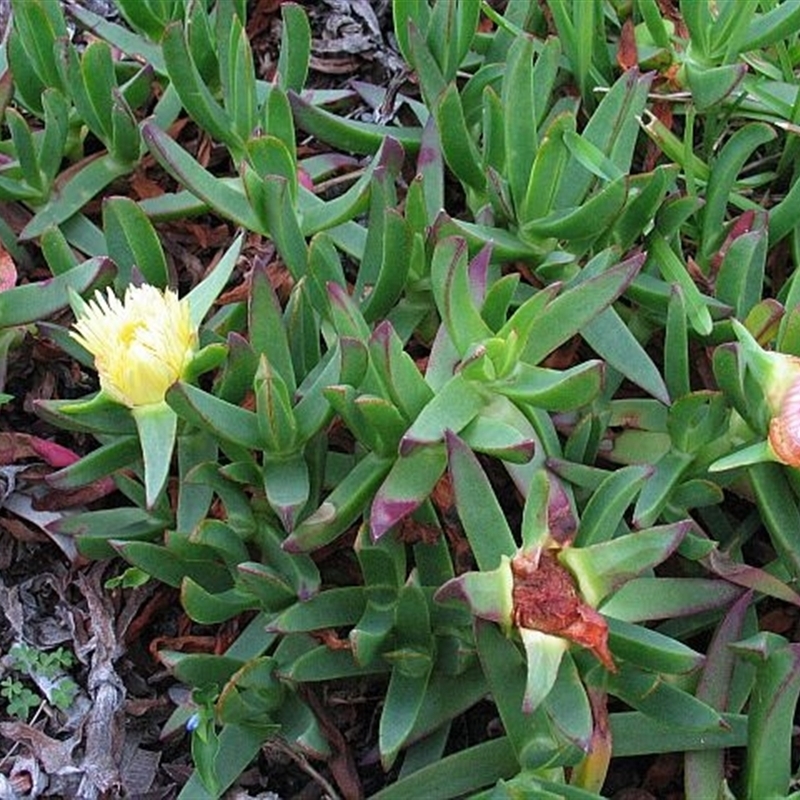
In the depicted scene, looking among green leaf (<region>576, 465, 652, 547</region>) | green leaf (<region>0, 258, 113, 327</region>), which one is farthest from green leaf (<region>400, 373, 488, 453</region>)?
green leaf (<region>0, 258, 113, 327</region>)

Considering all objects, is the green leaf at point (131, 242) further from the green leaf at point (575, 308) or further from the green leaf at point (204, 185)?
the green leaf at point (575, 308)

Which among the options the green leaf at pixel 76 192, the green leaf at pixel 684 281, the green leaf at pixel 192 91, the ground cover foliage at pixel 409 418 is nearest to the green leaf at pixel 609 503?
the ground cover foliage at pixel 409 418

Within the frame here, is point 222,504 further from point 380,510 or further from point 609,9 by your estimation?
point 609,9

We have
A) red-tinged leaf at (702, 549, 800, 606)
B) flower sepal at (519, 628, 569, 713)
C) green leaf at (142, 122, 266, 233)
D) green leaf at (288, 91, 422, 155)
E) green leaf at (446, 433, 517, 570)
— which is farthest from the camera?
green leaf at (288, 91, 422, 155)

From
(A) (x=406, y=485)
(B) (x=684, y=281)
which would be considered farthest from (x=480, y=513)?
(B) (x=684, y=281)

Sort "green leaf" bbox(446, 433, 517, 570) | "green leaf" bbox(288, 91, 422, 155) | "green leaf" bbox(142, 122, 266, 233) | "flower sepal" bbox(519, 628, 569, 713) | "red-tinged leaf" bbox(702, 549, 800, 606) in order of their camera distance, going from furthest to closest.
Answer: "green leaf" bbox(288, 91, 422, 155), "green leaf" bbox(142, 122, 266, 233), "red-tinged leaf" bbox(702, 549, 800, 606), "green leaf" bbox(446, 433, 517, 570), "flower sepal" bbox(519, 628, 569, 713)

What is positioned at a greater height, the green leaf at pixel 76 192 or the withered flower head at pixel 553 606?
the green leaf at pixel 76 192

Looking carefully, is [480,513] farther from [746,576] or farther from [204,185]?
[204,185]

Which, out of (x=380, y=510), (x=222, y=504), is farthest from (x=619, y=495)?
(x=222, y=504)

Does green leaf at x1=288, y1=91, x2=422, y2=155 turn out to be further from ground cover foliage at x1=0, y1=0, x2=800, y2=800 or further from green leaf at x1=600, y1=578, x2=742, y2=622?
green leaf at x1=600, y1=578, x2=742, y2=622
